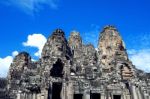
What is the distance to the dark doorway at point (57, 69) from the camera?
25.8 metres

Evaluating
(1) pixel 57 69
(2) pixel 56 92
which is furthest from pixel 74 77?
(2) pixel 56 92

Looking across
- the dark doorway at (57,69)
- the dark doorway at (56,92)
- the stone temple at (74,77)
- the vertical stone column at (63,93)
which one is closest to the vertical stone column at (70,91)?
the stone temple at (74,77)

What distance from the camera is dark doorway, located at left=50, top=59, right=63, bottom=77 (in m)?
25.8

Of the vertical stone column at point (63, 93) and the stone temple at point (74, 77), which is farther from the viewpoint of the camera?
the vertical stone column at point (63, 93)

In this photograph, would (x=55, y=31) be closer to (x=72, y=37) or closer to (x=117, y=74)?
(x=117, y=74)

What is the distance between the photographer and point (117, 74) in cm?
2797

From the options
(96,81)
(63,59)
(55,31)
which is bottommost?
(96,81)

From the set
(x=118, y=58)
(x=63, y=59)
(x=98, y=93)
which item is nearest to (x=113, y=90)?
(x=98, y=93)

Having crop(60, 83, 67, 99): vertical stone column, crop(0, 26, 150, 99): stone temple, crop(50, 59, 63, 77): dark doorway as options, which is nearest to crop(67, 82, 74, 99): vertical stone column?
crop(0, 26, 150, 99): stone temple

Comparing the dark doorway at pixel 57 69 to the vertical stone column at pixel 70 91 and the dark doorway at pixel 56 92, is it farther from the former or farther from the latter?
the vertical stone column at pixel 70 91

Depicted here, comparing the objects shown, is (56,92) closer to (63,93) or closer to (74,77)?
(63,93)

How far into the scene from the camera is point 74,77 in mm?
25203

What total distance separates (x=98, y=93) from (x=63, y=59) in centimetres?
529

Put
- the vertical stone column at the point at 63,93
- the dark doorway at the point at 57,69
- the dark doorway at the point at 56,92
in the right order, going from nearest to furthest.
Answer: the vertical stone column at the point at 63,93 < the dark doorway at the point at 57,69 < the dark doorway at the point at 56,92
